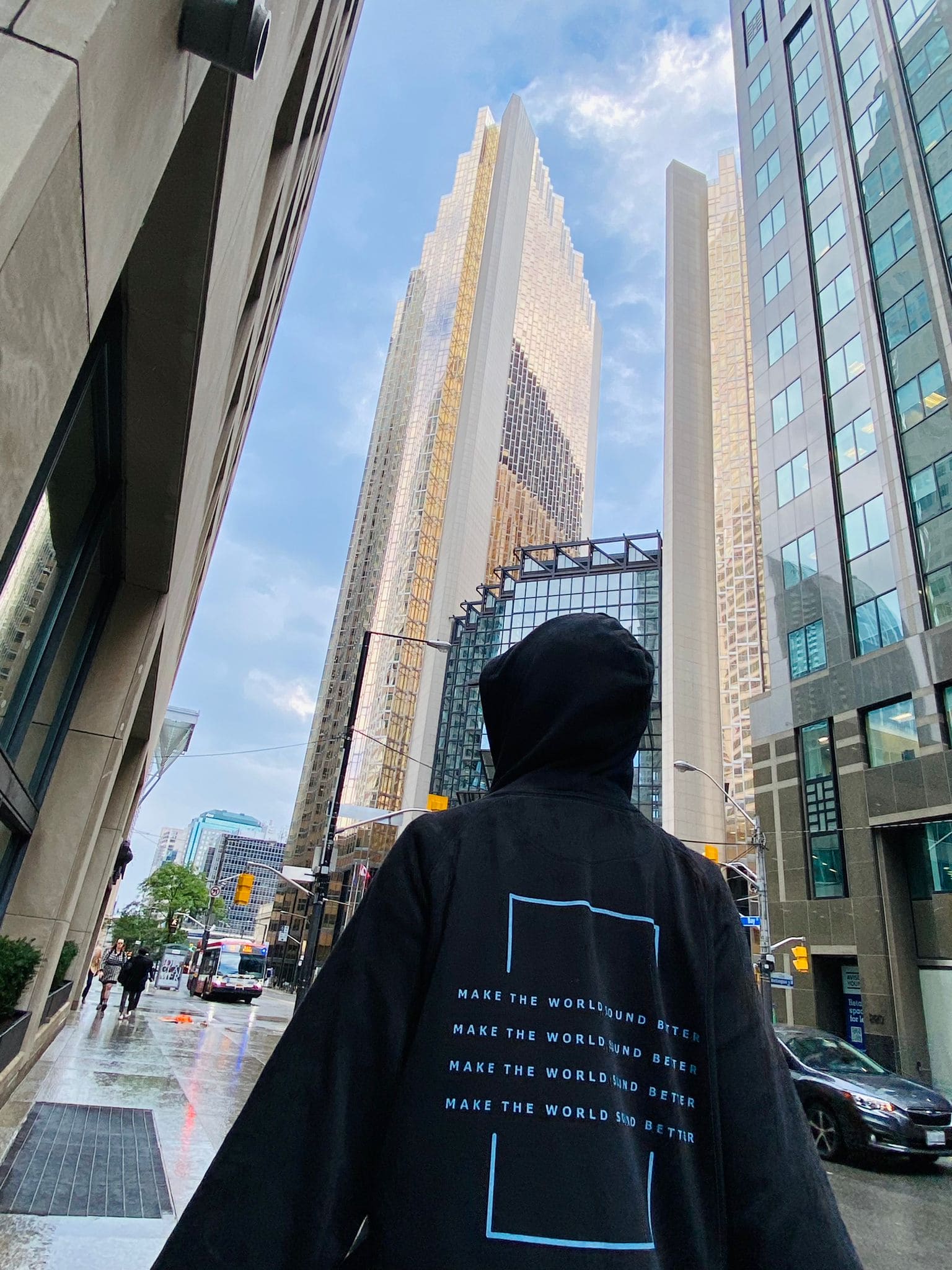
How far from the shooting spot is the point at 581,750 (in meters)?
1.71

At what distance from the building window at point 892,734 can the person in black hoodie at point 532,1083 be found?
23724 millimetres

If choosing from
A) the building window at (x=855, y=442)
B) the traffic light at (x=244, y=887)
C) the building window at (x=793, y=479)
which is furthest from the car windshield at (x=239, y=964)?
the building window at (x=855, y=442)

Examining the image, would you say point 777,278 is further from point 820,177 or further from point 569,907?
point 569,907

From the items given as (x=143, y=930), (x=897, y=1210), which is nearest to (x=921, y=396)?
(x=897, y=1210)

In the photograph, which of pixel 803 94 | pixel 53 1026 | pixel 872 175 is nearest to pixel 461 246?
pixel 803 94

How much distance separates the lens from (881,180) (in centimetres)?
2880

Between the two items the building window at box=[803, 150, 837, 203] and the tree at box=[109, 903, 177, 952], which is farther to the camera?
the tree at box=[109, 903, 177, 952]

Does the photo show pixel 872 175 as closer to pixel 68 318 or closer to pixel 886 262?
pixel 886 262

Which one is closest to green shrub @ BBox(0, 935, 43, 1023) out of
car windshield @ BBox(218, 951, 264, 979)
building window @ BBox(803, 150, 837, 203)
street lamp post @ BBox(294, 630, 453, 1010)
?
street lamp post @ BBox(294, 630, 453, 1010)

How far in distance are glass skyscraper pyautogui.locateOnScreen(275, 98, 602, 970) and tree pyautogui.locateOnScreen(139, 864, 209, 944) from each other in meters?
12.4

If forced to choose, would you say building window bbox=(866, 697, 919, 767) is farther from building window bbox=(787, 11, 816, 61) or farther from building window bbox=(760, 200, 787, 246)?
building window bbox=(787, 11, 816, 61)

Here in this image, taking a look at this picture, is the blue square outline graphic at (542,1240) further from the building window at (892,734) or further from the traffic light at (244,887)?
the traffic light at (244,887)

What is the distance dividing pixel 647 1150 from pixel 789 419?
34.0 metres

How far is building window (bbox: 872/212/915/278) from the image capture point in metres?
26.9
